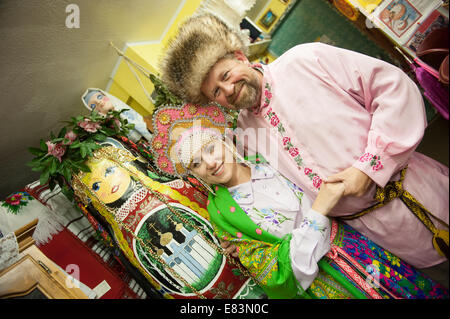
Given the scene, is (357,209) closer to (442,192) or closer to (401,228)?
(401,228)

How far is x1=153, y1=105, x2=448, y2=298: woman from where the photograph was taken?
1.15 metres

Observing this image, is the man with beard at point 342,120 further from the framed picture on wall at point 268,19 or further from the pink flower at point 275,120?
the framed picture on wall at point 268,19

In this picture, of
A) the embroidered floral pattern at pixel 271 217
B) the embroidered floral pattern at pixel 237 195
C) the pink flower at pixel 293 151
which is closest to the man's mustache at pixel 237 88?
the pink flower at pixel 293 151

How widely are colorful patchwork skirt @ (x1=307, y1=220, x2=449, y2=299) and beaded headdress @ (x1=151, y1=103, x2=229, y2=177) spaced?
2.93 ft

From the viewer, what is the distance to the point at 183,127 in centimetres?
144

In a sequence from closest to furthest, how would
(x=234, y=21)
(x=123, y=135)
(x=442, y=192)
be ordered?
(x=442, y=192) → (x=123, y=135) → (x=234, y=21)

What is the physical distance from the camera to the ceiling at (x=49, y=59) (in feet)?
5.11

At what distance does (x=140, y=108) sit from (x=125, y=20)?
2.89 feet

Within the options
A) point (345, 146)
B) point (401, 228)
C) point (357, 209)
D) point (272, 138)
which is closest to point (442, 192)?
point (401, 228)

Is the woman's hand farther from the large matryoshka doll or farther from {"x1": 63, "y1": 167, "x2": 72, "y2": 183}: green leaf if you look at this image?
{"x1": 63, "y1": 167, "x2": 72, "y2": 183}: green leaf

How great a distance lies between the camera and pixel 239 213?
52.6 inches

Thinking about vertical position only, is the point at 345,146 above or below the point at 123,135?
above

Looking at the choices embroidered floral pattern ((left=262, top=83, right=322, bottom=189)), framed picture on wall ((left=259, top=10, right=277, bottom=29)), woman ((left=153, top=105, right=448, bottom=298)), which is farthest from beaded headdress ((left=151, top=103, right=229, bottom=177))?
framed picture on wall ((left=259, top=10, right=277, bottom=29))

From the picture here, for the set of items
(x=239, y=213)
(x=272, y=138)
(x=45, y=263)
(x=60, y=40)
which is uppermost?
(x=272, y=138)
